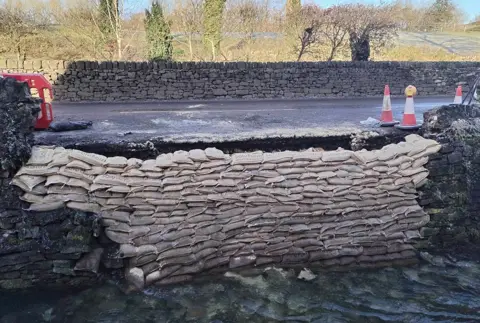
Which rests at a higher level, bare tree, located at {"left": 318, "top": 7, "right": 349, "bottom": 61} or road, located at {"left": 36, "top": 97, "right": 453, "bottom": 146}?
bare tree, located at {"left": 318, "top": 7, "right": 349, "bottom": 61}

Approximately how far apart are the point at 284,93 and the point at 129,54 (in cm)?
622

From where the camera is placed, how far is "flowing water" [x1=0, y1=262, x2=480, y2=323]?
12.2 feet

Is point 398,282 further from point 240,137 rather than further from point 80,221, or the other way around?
point 80,221

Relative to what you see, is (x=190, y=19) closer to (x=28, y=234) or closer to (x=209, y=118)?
(x=209, y=118)

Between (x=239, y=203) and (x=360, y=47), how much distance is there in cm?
1147

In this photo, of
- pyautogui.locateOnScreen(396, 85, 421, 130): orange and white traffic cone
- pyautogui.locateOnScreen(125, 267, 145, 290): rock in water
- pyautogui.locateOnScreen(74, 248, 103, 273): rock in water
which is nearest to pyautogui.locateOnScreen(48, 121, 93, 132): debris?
pyautogui.locateOnScreen(74, 248, 103, 273): rock in water

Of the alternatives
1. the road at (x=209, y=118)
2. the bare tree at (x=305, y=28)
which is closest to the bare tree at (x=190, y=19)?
the bare tree at (x=305, y=28)

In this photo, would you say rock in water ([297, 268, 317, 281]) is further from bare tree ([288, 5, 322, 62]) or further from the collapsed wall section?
bare tree ([288, 5, 322, 62])

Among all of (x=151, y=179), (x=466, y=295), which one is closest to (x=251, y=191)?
(x=151, y=179)

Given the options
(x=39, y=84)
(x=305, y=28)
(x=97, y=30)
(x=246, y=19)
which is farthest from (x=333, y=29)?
(x=39, y=84)

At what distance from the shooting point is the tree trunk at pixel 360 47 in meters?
14.2

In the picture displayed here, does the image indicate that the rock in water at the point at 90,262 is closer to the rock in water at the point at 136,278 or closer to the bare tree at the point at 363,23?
the rock in water at the point at 136,278

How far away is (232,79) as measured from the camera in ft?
37.3

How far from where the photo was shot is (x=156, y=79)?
10.9m
